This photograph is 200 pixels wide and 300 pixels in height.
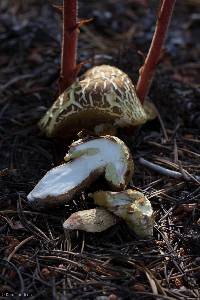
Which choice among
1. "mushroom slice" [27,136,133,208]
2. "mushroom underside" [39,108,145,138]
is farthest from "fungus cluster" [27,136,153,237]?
"mushroom underside" [39,108,145,138]

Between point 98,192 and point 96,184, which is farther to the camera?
point 96,184

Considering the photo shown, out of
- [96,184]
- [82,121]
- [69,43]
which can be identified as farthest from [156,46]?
[96,184]

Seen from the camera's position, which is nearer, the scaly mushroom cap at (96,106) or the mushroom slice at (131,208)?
the mushroom slice at (131,208)

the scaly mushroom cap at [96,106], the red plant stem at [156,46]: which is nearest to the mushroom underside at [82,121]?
the scaly mushroom cap at [96,106]

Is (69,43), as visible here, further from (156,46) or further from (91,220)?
(91,220)

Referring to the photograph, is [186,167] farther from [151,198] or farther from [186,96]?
[186,96]

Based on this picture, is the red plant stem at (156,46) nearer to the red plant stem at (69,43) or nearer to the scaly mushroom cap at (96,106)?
the scaly mushroom cap at (96,106)
